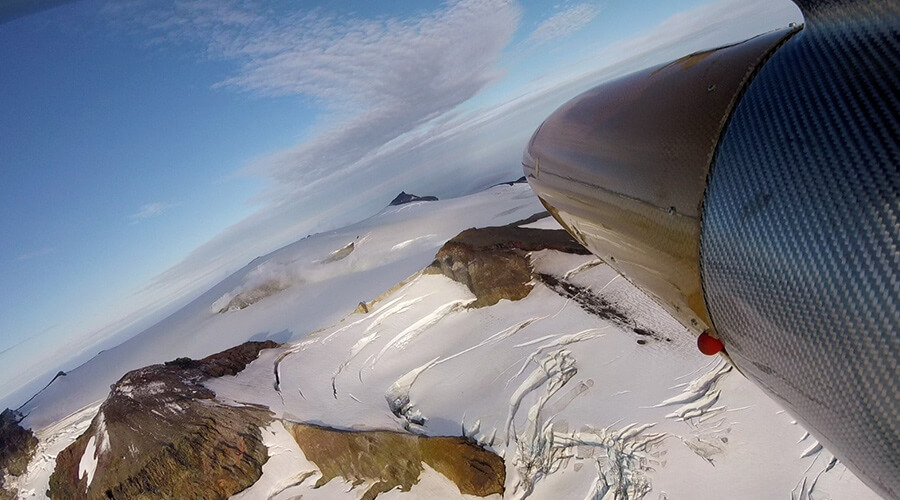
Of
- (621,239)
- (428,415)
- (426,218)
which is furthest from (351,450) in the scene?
(426,218)

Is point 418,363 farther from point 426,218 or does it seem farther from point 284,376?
point 426,218

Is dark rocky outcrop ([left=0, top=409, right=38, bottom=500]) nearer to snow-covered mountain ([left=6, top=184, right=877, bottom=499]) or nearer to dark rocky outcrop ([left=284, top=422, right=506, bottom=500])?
snow-covered mountain ([left=6, top=184, right=877, bottom=499])

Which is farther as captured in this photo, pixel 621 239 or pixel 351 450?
pixel 351 450

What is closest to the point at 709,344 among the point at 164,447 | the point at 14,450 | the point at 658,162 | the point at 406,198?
the point at 658,162

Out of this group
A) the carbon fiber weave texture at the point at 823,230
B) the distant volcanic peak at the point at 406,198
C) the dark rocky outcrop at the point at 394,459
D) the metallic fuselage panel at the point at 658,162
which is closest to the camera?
the carbon fiber weave texture at the point at 823,230

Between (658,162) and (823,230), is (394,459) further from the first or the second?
(823,230)

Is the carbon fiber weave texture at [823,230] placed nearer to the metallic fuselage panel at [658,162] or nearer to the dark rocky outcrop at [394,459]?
the metallic fuselage panel at [658,162]

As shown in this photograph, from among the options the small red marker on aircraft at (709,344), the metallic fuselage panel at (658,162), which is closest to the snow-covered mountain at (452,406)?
the metallic fuselage panel at (658,162)
